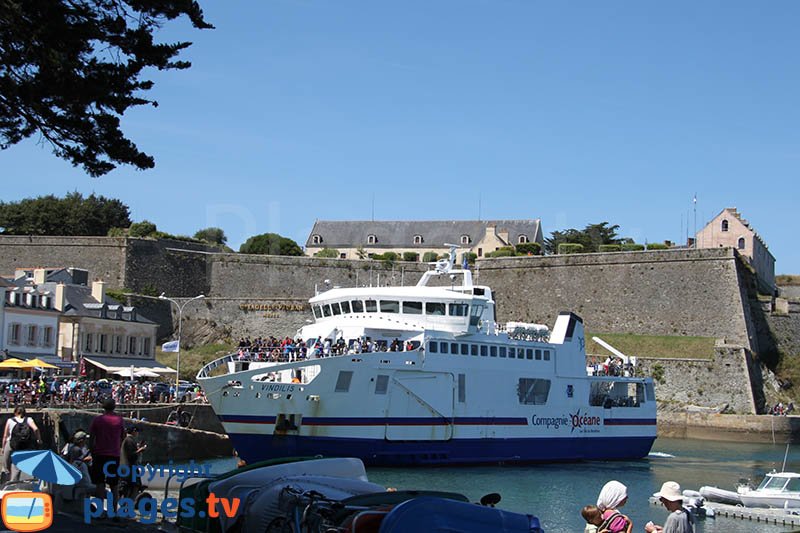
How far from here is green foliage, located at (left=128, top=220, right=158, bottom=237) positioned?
64.2 m

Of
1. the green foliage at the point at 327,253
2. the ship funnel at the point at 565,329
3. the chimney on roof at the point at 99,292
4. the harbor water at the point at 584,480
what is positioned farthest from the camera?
the green foliage at the point at 327,253

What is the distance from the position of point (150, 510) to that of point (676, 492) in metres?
5.58

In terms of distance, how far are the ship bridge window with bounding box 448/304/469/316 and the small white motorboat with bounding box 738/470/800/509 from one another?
9.83 m

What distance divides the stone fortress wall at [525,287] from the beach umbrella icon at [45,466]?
153 ft

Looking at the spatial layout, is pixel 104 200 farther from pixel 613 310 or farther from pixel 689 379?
pixel 689 379

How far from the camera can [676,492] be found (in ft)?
27.9

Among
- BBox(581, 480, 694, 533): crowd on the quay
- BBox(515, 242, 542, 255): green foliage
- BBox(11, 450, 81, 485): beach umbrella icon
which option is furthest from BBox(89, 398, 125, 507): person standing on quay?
BBox(515, 242, 542, 255): green foliage

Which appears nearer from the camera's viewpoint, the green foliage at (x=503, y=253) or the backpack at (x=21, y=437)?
the backpack at (x=21, y=437)

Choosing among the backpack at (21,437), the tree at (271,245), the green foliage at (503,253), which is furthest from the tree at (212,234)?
the backpack at (21,437)

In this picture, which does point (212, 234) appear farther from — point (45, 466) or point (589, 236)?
point (45, 466)

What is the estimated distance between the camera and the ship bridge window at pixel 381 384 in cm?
2838

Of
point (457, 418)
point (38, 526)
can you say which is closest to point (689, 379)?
point (457, 418)

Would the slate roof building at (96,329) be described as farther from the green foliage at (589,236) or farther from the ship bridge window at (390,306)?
the green foliage at (589,236)

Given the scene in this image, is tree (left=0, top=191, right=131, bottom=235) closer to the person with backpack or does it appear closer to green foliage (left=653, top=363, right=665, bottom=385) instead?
green foliage (left=653, top=363, right=665, bottom=385)
